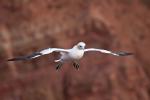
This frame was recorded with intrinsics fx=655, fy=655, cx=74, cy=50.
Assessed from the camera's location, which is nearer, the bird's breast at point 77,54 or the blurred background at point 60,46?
the bird's breast at point 77,54

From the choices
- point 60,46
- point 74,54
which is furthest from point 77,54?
point 60,46

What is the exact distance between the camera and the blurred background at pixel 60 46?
14.2 m

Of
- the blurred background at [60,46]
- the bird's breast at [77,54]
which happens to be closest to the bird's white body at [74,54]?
the bird's breast at [77,54]

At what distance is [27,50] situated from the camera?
14125 mm

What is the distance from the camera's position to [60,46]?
1426 centimetres

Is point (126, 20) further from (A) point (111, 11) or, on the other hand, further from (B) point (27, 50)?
(B) point (27, 50)

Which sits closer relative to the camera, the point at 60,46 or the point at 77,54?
the point at 77,54

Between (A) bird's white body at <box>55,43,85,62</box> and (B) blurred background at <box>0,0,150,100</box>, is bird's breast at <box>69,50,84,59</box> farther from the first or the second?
(B) blurred background at <box>0,0,150,100</box>

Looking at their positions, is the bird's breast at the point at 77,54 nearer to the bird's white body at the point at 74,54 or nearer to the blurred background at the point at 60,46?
the bird's white body at the point at 74,54

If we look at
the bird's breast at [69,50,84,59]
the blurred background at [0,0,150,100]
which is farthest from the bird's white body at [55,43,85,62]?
the blurred background at [0,0,150,100]

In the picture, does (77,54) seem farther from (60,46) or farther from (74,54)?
(60,46)

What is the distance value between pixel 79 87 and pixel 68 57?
6.02 m

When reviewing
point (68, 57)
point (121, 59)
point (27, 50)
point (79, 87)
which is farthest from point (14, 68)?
point (68, 57)

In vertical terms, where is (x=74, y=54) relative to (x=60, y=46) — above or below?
below
